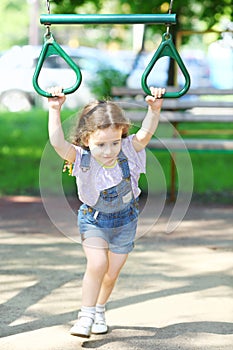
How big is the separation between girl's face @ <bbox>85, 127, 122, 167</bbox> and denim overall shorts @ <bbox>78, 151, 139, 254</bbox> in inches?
2.8

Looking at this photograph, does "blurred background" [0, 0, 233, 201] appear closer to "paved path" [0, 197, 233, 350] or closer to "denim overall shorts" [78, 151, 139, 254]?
"denim overall shorts" [78, 151, 139, 254]

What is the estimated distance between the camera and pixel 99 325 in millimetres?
3795

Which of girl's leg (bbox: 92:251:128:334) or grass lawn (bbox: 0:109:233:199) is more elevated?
girl's leg (bbox: 92:251:128:334)

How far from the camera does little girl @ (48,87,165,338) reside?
3582 mm

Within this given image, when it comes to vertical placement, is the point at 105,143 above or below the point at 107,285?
above

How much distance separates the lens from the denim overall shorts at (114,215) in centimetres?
362

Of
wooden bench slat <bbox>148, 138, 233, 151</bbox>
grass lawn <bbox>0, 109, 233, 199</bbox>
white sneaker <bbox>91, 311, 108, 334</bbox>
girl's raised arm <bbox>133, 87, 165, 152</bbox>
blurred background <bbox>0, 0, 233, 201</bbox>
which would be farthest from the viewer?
blurred background <bbox>0, 0, 233, 201</bbox>

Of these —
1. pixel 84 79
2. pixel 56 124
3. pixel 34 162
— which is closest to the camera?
pixel 56 124

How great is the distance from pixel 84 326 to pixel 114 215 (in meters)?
0.52

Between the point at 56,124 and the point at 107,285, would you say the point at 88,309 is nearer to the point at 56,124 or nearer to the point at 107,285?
the point at 107,285

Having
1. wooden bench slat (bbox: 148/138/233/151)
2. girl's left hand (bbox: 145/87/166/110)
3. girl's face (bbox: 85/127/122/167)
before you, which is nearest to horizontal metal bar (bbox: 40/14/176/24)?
girl's left hand (bbox: 145/87/166/110)

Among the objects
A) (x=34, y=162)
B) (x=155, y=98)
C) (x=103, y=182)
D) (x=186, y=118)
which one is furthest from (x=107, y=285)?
(x=34, y=162)

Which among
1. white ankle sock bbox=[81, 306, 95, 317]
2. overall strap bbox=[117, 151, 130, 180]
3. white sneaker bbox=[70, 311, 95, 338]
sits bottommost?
white sneaker bbox=[70, 311, 95, 338]

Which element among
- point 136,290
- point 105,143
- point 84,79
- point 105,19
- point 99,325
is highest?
point 105,19
